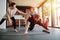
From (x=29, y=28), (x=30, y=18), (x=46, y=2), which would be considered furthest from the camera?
(x=46, y=2)

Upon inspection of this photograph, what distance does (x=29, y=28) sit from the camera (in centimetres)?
482

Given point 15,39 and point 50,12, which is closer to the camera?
point 15,39

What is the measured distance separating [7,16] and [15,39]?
1534 mm

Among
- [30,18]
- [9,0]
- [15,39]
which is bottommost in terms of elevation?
[15,39]

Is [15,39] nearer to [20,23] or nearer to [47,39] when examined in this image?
[47,39]

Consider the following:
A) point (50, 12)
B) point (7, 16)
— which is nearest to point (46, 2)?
point (50, 12)

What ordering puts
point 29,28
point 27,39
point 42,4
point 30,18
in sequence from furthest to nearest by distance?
point 42,4 → point 29,28 → point 30,18 → point 27,39

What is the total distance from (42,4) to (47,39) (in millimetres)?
2632

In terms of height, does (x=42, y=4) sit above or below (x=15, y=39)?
above

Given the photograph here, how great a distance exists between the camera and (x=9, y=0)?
6.38 meters

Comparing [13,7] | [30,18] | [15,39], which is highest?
[13,7]

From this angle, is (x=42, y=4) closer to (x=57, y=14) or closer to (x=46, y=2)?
(x=46, y=2)

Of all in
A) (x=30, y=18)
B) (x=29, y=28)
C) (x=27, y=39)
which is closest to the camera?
(x=27, y=39)

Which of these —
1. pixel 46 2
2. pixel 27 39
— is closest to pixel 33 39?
pixel 27 39
